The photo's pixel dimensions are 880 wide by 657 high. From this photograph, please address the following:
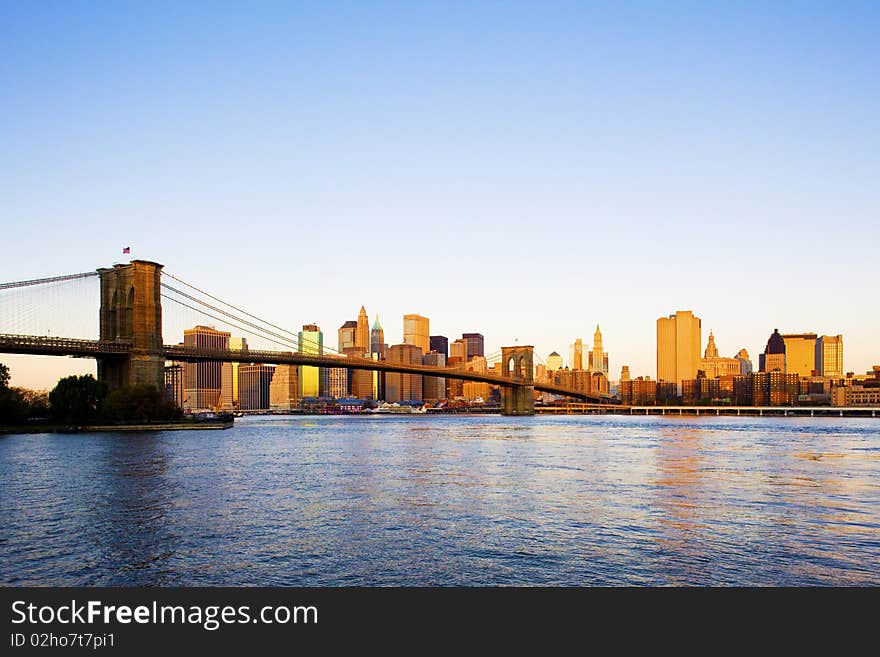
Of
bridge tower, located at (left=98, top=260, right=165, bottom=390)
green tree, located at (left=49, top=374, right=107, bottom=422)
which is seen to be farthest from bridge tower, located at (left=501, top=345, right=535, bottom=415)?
green tree, located at (left=49, top=374, right=107, bottom=422)

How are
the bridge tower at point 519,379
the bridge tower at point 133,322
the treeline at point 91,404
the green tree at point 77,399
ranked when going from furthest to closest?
the bridge tower at point 519,379, the bridge tower at point 133,322, the green tree at point 77,399, the treeline at point 91,404

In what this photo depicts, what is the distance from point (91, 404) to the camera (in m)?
78.9

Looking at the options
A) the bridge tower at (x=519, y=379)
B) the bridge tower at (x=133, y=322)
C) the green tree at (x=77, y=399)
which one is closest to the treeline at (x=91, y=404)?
the green tree at (x=77, y=399)

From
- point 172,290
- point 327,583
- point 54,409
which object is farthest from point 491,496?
point 172,290

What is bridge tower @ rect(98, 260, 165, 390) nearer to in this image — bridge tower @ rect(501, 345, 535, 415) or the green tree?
the green tree

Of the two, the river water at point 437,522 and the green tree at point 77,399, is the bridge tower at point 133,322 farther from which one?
the river water at point 437,522

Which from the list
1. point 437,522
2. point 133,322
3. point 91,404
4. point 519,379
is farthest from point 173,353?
point 519,379

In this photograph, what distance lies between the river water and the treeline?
Answer: 3497cm

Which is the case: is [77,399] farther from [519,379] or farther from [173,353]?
[519,379]

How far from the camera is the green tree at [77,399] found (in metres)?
77.2

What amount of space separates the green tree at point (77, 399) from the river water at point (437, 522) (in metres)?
37.3

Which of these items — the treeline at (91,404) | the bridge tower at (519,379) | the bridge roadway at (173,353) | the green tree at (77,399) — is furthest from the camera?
the bridge tower at (519,379)
